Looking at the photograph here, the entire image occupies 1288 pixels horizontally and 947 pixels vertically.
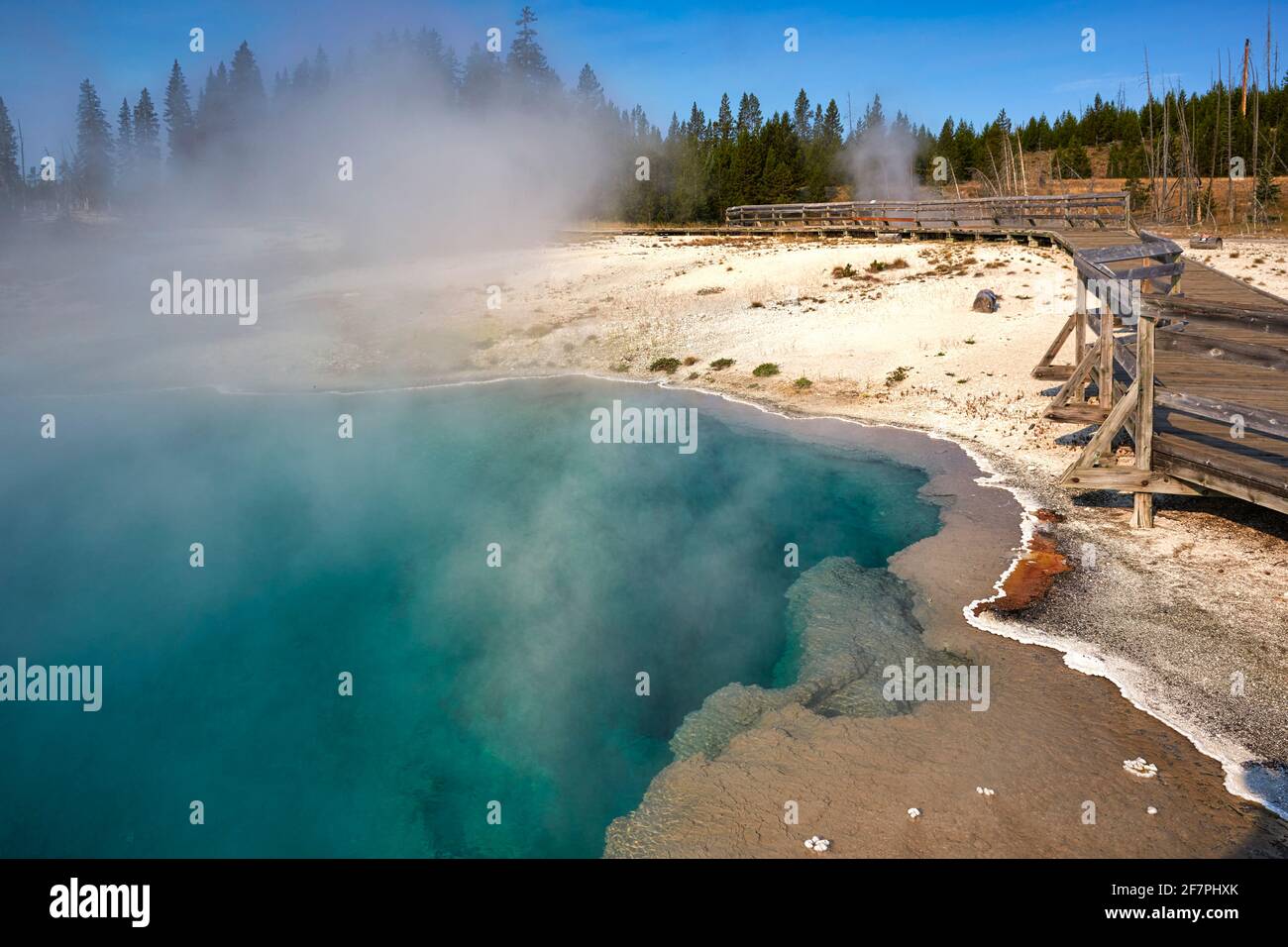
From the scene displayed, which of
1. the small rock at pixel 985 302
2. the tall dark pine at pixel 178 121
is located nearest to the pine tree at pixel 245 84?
the tall dark pine at pixel 178 121

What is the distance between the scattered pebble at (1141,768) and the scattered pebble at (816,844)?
6.67ft

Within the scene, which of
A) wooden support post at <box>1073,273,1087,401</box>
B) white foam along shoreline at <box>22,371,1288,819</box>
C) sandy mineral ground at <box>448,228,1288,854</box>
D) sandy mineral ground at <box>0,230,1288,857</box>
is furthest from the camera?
wooden support post at <box>1073,273,1087,401</box>

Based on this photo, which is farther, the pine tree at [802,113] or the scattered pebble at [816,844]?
the pine tree at [802,113]

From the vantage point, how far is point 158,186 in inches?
2488

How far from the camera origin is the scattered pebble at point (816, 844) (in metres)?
5.01

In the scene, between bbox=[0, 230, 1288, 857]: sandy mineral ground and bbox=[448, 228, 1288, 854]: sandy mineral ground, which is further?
bbox=[448, 228, 1288, 854]: sandy mineral ground

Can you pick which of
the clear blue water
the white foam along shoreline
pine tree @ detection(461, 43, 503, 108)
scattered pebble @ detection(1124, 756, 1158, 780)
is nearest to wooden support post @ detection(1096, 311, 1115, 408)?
the white foam along shoreline

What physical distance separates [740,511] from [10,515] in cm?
1084

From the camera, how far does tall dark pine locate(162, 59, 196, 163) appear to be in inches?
2594

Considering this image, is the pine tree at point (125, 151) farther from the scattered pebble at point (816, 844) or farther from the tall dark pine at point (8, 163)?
the scattered pebble at point (816, 844)

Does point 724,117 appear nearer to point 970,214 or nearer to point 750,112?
point 750,112

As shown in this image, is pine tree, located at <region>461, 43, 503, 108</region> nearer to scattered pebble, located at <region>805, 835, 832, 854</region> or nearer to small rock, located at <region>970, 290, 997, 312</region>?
small rock, located at <region>970, 290, 997, 312</region>

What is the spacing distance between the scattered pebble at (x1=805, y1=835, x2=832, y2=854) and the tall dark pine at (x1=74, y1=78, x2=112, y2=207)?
76.9 meters
